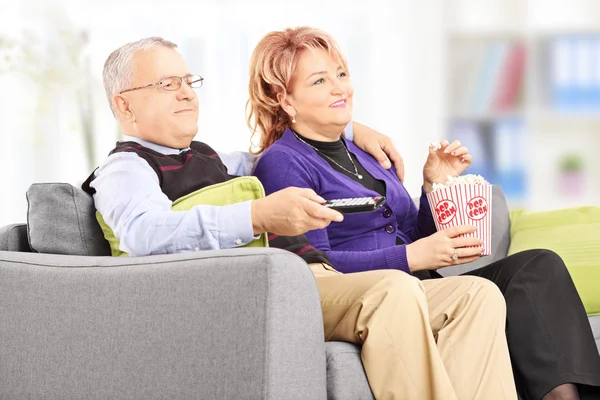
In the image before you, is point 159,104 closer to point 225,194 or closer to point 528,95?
point 225,194

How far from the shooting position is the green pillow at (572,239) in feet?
7.76

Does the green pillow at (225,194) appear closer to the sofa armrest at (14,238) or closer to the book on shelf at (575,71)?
the sofa armrest at (14,238)

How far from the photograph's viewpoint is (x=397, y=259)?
1920 millimetres

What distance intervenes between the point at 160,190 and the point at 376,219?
596mm

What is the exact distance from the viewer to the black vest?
1.84 m

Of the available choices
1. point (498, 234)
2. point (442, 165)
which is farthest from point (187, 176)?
point (498, 234)

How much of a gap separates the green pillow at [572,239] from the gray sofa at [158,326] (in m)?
1.01

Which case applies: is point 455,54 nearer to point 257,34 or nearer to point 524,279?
point 257,34

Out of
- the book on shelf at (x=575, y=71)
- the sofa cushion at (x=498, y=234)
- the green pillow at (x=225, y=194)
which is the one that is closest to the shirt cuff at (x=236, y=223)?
the green pillow at (x=225, y=194)

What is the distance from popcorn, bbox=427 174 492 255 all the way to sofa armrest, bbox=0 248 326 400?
499 mm

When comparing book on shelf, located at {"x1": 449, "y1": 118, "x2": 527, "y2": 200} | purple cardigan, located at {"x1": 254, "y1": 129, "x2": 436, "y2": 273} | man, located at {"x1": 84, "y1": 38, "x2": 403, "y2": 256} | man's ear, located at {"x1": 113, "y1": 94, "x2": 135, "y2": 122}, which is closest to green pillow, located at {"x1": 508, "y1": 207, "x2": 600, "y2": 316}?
purple cardigan, located at {"x1": 254, "y1": 129, "x2": 436, "y2": 273}

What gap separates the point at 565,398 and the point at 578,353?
10 cm

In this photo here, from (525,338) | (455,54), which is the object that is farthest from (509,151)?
(525,338)

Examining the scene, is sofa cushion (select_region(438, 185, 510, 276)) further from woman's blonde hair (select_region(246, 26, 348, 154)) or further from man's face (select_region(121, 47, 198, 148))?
man's face (select_region(121, 47, 198, 148))
